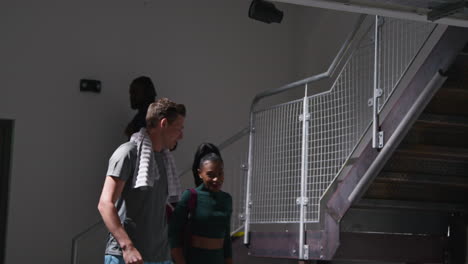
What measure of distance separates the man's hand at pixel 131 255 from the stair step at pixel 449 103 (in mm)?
2574

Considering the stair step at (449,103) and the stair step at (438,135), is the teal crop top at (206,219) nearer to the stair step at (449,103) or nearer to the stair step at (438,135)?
the stair step at (438,135)

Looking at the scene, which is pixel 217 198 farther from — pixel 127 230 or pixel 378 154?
pixel 127 230

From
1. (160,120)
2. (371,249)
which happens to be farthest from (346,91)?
(160,120)

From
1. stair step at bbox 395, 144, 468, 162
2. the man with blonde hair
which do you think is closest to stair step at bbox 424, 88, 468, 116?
stair step at bbox 395, 144, 468, 162

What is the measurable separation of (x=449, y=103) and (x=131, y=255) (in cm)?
283

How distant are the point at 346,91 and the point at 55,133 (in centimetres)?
288

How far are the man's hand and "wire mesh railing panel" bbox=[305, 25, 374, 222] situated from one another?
102 inches

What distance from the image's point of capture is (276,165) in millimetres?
6777

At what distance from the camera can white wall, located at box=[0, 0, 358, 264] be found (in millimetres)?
7430

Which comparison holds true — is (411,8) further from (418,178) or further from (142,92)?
(142,92)

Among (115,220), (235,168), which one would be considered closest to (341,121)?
(235,168)

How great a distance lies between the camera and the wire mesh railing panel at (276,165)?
6.72 m

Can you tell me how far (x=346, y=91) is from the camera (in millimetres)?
6242

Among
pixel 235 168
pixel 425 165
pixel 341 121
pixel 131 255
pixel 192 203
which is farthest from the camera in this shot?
pixel 235 168
